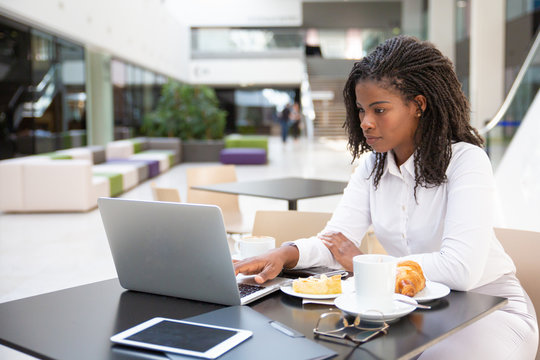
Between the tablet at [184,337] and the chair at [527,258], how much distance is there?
3.85ft

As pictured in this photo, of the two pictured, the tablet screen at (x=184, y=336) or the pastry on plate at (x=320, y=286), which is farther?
the pastry on plate at (x=320, y=286)

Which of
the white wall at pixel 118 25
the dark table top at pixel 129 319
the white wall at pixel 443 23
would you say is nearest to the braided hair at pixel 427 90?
the dark table top at pixel 129 319

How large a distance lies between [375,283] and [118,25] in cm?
1235

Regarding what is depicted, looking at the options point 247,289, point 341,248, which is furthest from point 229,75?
point 247,289

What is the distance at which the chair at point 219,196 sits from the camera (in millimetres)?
4328

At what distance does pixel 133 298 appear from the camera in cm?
147

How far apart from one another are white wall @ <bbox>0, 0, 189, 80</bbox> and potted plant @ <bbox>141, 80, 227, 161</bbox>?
1.15 m

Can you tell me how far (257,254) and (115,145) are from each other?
10891 mm

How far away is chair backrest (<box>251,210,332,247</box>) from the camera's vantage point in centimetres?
256

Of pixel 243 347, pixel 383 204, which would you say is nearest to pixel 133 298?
pixel 243 347

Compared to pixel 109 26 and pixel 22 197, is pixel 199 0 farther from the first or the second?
A: pixel 22 197

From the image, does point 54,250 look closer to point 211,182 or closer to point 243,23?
point 211,182

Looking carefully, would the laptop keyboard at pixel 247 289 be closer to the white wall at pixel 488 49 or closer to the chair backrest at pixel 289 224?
the chair backrest at pixel 289 224

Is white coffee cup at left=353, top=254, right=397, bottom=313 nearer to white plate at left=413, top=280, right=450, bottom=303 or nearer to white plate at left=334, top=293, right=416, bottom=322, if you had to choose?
white plate at left=334, top=293, right=416, bottom=322
